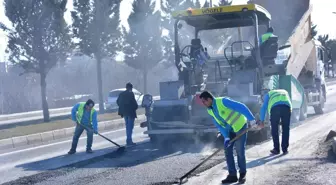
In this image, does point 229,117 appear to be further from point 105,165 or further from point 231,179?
point 105,165

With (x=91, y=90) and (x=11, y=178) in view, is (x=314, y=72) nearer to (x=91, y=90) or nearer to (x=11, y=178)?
(x=11, y=178)

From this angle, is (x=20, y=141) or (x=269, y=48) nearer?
(x=269, y=48)

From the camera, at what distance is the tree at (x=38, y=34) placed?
22594mm

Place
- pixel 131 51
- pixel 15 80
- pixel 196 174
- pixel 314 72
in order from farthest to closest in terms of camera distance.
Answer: pixel 15 80 → pixel 131 51 → pixel 314 72 → pixel 196 174

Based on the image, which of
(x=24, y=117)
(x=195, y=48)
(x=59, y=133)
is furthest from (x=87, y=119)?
(x=24, y=117)

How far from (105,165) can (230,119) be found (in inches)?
137

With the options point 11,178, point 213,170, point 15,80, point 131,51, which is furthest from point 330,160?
point 15,80

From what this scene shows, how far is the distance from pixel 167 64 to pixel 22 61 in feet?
43.4

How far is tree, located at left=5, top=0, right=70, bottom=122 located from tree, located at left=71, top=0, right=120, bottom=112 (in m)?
3.52

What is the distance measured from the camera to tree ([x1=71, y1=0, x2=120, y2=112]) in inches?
1088

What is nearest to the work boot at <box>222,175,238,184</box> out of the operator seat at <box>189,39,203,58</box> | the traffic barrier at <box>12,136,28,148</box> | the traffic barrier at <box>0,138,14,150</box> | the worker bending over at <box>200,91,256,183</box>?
the worker bending over at <box>200,91,256,183</box>

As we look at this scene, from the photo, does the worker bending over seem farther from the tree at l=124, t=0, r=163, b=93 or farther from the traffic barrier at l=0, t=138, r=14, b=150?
the tree at l=124, t=0, r=163, b=93

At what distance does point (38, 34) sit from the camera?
75.2ft

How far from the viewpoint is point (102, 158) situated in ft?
38.2
